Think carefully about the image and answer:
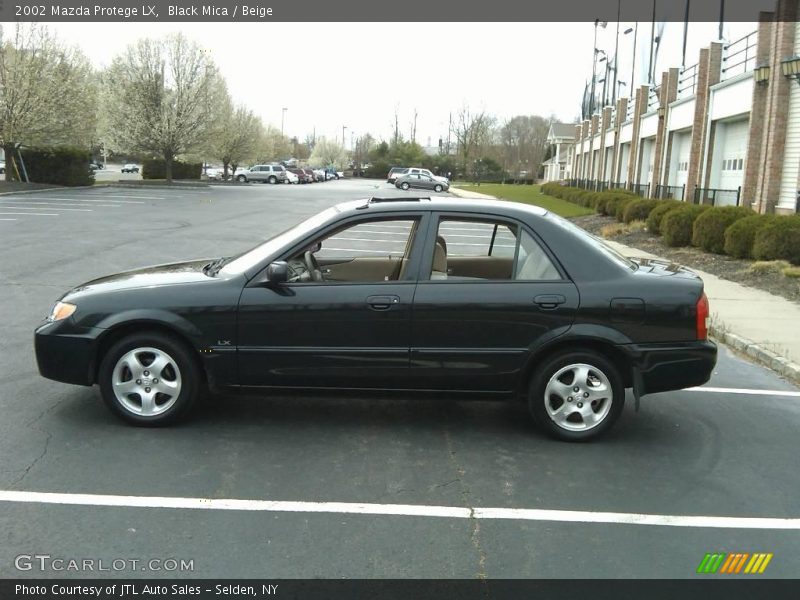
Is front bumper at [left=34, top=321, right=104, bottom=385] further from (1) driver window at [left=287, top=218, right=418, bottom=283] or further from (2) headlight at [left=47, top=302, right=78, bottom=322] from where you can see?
(1) driver window at [left=287, top=218, right=418, bottom=283]

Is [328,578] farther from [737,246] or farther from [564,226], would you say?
[737,246]

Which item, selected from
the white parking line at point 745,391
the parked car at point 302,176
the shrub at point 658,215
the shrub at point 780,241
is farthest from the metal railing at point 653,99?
the parked car at point 302,176

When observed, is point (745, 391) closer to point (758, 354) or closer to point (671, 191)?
point (758, 354)

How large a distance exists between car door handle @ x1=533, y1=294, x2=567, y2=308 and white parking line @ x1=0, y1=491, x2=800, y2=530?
1453 millimetres

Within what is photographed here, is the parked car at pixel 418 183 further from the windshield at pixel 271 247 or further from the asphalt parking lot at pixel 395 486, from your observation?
the windshield at pixel 271 247

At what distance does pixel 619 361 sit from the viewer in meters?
5.09

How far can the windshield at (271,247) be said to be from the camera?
5.16 metres

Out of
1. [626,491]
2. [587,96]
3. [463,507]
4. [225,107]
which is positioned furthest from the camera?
[587,96]

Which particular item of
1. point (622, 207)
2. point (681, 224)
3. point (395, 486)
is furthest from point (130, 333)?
point (622, 207)

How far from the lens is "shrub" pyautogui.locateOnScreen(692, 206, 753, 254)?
51.0ft

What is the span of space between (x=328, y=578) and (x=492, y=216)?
9.47ft

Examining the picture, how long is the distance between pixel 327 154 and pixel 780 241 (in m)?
117

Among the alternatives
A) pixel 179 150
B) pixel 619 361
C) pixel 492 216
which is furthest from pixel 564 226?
pixel 179 150
